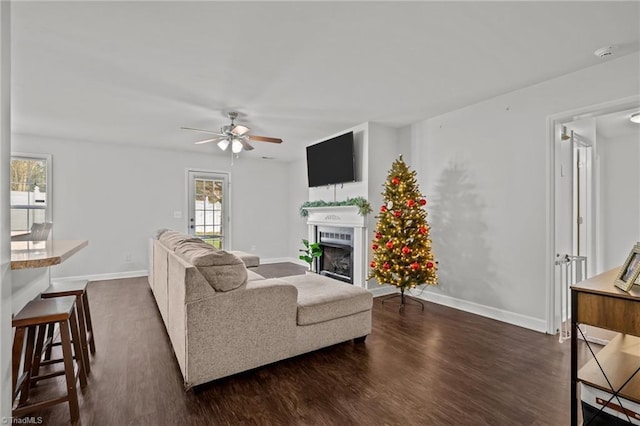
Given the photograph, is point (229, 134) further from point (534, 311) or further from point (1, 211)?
point (534, 311)

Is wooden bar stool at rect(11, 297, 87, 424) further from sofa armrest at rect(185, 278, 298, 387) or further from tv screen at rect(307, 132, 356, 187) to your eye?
tv screen at rect(307, 132, 356, 187)

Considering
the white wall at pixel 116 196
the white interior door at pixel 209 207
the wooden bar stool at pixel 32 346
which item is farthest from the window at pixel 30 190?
the wooden bar stool at pixel 32 346

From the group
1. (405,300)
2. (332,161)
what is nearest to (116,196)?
(332,161)

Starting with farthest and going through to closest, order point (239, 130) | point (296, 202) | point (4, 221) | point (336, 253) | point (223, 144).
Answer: point (296, 202) → point (336, 253) → point (223, 144) → point (239, 130) → point (4, 221)

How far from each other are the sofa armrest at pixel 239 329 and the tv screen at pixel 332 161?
9.26 feet

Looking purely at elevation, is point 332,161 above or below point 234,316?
above

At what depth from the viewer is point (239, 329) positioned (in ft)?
7.23

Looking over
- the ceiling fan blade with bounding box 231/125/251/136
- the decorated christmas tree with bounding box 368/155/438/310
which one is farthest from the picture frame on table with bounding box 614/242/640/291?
the ceiling fan blade with bounding box 231/125/251/136

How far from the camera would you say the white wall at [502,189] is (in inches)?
121

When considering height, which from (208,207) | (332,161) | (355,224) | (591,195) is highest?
(332,161)

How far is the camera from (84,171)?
5.51 metres

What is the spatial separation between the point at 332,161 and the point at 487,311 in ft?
10.3

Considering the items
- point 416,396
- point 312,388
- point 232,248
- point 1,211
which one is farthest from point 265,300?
point 232,248

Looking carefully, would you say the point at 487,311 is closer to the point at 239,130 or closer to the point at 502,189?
the point at 502,189
